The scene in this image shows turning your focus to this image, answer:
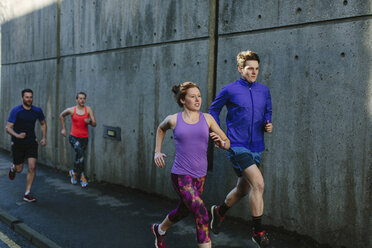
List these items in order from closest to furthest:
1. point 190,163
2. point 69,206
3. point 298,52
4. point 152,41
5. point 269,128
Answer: point 190,163 → point 269,128 → point 298,52 → point 69,206 → point 152,41

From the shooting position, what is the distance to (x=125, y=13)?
300 inches

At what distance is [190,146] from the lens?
3.85 m

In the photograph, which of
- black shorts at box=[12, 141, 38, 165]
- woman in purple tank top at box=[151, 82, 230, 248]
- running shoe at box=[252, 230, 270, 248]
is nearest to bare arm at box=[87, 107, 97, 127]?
black shorts at box=[12, 141, 38, 165]

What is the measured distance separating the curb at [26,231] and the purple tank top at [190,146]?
1.92 meters

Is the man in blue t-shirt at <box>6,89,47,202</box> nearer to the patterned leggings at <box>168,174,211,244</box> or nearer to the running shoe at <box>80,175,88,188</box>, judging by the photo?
the running shoe at <box>80,175,88,188</box>

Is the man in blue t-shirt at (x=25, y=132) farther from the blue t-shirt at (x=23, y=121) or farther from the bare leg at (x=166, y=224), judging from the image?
the bare leg at (x=166, y=224)

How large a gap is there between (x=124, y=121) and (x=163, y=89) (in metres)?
1.37

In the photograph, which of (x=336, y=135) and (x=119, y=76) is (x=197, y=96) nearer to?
(x=336, y=135)

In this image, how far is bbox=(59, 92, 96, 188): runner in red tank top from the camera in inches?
317

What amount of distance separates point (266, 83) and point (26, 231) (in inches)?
145

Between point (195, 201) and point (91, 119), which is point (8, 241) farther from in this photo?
point (91, 119)

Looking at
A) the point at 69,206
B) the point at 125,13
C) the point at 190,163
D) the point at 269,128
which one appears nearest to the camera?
the point at 190,163

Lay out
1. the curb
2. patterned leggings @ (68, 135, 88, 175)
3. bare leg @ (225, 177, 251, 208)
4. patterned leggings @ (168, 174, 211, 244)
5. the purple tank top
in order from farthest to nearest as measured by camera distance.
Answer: patterned leggings @ (68, 135, 88, 175)
the curb
bare leg @ (225, 177, 251, 208)
the purple tank top
patterned leggings @ (168, 174, 211, 244)

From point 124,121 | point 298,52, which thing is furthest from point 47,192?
point 298,52
